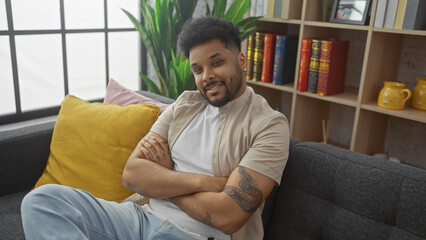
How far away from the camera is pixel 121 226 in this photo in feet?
4.17

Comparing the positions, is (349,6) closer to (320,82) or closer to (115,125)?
(320,82)

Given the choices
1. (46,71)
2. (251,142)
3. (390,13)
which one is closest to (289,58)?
(390,13)

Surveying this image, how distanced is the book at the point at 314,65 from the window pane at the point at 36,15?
5.76ft

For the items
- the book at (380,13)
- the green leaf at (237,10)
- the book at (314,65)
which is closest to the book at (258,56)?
the green leaf at (237,10)

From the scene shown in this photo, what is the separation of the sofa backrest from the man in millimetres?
109

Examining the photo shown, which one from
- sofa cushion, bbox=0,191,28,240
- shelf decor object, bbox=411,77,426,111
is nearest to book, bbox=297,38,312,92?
shelf decor object, bbox=411,77,426,111

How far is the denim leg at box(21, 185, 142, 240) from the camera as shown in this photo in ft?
3.58

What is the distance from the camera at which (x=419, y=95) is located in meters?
2.09

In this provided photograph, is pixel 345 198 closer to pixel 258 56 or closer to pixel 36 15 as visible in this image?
pixel 258 56

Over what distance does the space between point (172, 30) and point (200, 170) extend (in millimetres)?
1332

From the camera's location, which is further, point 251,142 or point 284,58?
point 284,58

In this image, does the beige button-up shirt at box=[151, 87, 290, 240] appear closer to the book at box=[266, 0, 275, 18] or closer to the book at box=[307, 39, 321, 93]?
the book at box=[307, 39, 321, 93]

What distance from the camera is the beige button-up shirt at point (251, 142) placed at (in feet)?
4.00

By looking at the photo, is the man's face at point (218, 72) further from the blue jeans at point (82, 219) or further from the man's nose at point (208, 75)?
the blue jeans at point (82, 219)
